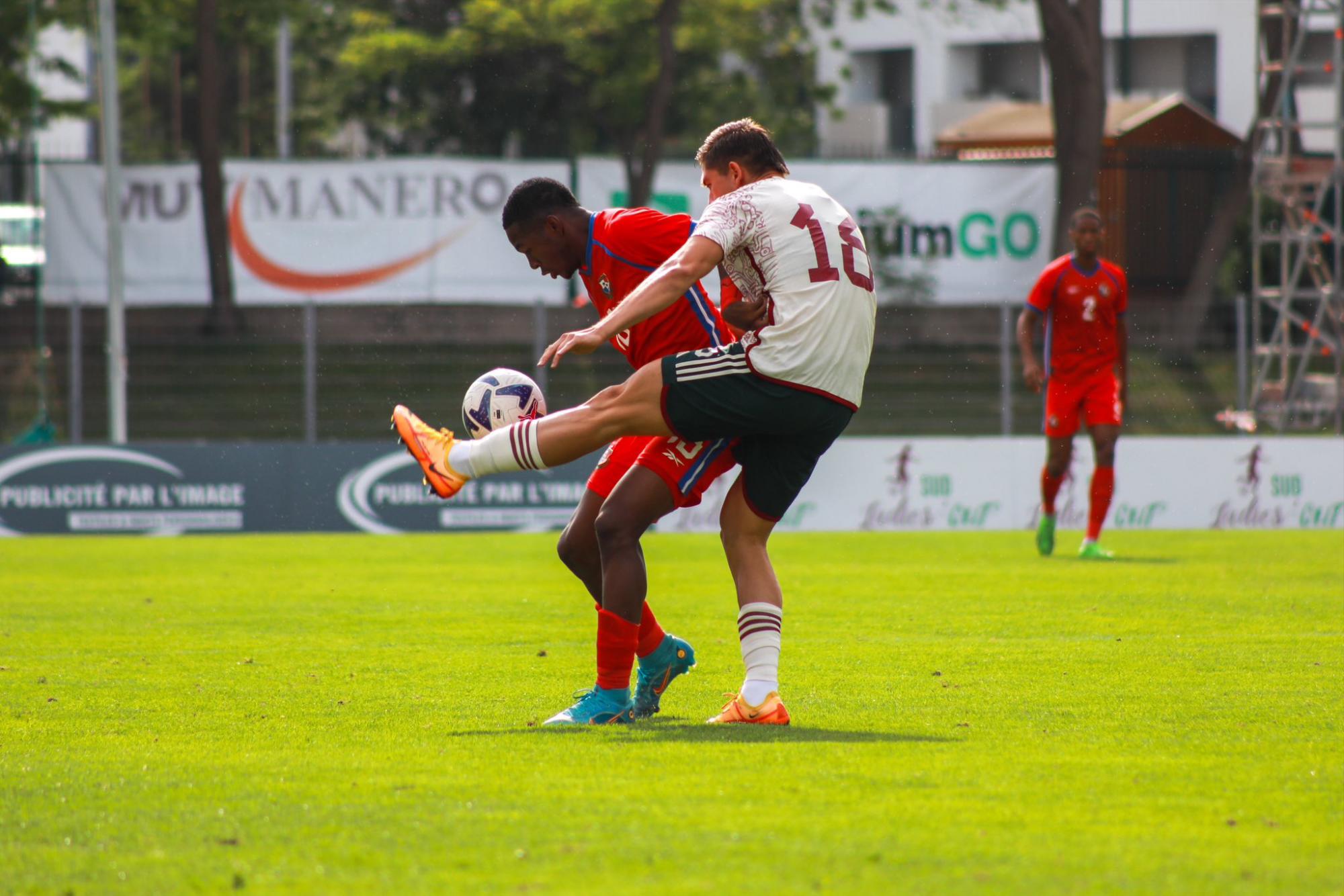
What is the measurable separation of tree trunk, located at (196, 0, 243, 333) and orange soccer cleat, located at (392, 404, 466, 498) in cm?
1887

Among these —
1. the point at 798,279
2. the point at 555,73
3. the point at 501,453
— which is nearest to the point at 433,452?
the point at 501,453

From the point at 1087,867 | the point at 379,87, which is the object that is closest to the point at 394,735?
the point at 1087,867

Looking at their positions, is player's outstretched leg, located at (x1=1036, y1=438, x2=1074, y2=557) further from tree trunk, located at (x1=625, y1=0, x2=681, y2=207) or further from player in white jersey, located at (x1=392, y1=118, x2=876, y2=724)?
tree trunk, located at (x1=625, y1=0, x2=681, y2=207)

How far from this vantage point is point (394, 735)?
593cm

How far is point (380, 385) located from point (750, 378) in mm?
16053

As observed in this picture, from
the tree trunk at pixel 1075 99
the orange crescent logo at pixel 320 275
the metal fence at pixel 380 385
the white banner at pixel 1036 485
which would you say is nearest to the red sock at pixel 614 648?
the white banner at pixel 1036 485

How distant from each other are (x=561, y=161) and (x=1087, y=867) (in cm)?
2367

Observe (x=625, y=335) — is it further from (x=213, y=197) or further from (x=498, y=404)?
(x=213, y=197)

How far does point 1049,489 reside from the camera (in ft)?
45.0

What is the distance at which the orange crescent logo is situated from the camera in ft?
86.9

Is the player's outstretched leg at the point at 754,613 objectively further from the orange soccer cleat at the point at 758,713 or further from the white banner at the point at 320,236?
the white banner at the point at 320,236

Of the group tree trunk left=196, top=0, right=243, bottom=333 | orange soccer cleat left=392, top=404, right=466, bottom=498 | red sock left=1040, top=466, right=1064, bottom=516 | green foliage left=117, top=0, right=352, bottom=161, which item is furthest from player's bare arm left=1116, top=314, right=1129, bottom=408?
green foliage left=117, top=0, right=352, bottom=161

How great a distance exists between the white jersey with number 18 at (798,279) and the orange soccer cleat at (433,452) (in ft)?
3.42

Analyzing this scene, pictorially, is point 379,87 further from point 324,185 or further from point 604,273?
point 604,273
